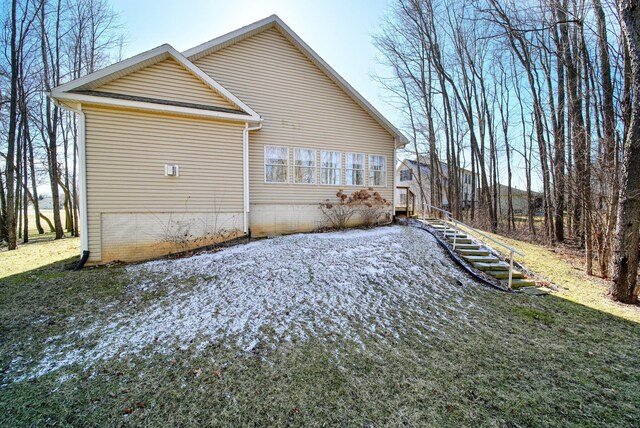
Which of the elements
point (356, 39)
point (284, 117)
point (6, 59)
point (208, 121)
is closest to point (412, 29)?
point (356, 39)

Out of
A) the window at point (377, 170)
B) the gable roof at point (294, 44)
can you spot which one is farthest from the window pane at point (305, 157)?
the gable roof at point (294, 44)

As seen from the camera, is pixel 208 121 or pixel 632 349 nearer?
pixel 632 349

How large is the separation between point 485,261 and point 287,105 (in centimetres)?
885

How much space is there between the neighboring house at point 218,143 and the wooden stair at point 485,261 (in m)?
4.36

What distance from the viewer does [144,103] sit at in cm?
792

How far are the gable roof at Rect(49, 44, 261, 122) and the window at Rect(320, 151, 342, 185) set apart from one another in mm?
→ 3345

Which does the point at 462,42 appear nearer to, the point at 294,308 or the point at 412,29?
the point at 412,29

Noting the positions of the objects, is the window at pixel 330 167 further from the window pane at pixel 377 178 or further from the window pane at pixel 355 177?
the window pane at pixel 377 178

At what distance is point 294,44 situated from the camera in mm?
11250

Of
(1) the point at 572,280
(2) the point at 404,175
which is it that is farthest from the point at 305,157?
(2) the point at 404,175

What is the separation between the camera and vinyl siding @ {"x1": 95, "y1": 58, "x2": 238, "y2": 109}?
8156 millimetres

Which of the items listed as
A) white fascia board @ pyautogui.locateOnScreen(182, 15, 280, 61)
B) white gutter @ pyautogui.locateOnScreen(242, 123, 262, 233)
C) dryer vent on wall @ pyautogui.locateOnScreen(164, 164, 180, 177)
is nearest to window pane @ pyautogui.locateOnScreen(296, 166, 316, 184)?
white gutter @ pyautogui.locateOnScreen(242, 123, 262, 233)

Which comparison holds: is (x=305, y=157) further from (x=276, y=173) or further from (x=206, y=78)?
(x=206, y=78)

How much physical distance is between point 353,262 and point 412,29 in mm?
→ 18274
